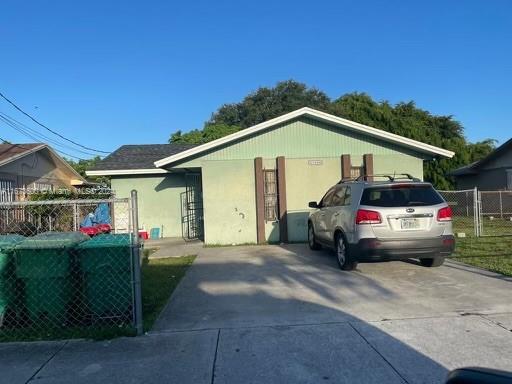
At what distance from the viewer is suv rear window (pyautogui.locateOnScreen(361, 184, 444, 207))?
8703 mm

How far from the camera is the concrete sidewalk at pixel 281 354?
4.47m

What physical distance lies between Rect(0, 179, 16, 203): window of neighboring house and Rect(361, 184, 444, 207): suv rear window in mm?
13945

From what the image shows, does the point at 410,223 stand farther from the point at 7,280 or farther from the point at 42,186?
the point at 42,186

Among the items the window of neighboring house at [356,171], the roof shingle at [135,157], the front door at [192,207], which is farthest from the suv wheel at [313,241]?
the roof shingle at [135,157]

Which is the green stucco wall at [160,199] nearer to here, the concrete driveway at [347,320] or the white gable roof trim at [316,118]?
the white gable roof trim at [316,118]

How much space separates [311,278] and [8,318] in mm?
5075

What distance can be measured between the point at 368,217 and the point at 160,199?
11.0 m

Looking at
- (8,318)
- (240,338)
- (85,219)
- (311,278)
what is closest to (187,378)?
(240,338)

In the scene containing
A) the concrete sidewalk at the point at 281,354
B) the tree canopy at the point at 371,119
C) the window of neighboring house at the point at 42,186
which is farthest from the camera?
the tree canopy at the point at 371,119

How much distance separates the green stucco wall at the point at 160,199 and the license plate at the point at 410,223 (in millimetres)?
10867

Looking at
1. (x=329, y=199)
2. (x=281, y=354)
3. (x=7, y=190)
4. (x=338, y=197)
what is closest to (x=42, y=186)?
(x=7, y=190)

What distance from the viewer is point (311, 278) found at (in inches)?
353

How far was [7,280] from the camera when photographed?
6.07 meters

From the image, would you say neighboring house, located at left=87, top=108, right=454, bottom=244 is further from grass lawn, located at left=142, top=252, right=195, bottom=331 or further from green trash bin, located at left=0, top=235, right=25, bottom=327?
green trash bin, located at left=0, top=235, right=25, bottom=327
